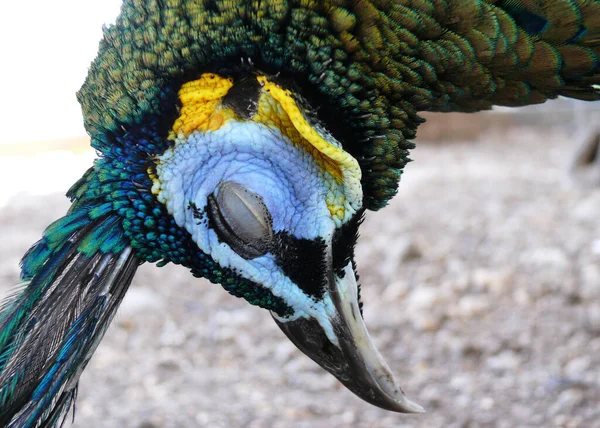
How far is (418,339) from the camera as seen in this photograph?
3.15 meters

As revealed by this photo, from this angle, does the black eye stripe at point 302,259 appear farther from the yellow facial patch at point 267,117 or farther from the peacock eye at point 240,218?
the yellow facial patch at point 267,117

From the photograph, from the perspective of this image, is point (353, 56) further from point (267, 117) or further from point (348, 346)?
point (348, 346)

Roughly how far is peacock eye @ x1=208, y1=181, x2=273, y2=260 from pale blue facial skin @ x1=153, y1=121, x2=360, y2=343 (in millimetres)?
13

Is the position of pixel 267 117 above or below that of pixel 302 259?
above

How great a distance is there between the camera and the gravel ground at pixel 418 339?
2658 mm

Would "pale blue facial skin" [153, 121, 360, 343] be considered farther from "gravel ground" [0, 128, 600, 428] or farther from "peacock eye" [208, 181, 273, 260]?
"gravel ground" [0, 128, 600, 428]

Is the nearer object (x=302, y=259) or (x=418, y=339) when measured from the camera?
(x=302, y=259)

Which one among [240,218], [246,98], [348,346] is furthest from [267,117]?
[348,346]

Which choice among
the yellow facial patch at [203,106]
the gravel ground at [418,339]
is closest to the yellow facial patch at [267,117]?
the yellow facial patch at [203,106]

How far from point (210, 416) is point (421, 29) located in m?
1.81

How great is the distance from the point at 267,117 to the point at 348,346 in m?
0.58

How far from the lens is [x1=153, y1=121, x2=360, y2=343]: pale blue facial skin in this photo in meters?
1.51

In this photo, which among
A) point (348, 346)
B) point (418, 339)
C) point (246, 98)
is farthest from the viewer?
point (418, 339)

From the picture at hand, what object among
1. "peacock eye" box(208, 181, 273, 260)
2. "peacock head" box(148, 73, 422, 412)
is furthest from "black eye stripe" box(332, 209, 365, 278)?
"peacock eye" box(208, 181, 273, 260)
